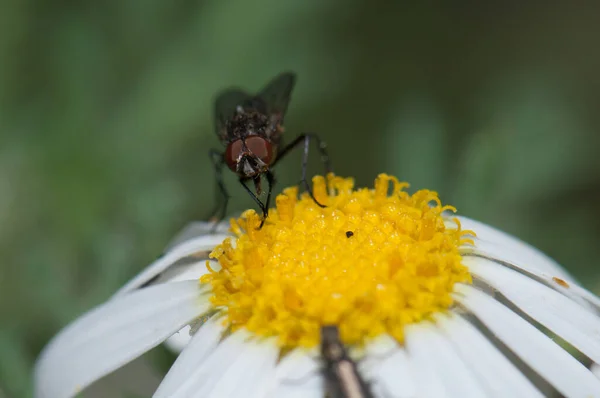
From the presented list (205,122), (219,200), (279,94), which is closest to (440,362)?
(219,200)

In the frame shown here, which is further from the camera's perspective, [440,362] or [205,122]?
[205,122]

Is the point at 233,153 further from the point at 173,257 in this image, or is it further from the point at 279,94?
the point at 279,94

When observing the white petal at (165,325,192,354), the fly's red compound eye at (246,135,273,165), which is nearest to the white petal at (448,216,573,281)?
the fly's red compound eye at (246,135,273,165)

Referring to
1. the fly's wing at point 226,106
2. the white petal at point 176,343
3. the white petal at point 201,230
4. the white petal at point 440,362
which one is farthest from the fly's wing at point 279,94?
the white petal at point 440,362

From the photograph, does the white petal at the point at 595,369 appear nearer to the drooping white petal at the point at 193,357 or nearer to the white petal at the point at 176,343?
the drooping white petal at the point at 193,357

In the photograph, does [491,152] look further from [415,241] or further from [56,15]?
[56,15]

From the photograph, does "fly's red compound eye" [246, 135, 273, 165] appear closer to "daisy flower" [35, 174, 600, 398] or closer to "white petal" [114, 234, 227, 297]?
"daisy flower" [35, 174, 600, 398]
